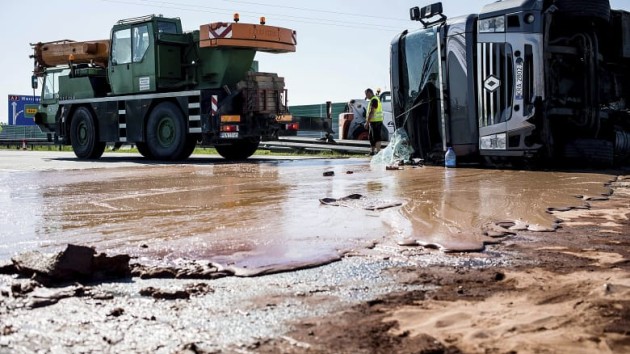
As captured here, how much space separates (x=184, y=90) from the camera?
15039mm

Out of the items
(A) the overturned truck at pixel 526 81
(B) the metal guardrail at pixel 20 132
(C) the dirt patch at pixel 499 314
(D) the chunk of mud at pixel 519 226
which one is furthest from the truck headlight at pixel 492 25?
(B) the metal guardrail at pixel 20 132

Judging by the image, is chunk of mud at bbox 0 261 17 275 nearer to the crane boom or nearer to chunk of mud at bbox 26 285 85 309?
chunk of mud at bbox 26 285 85 309

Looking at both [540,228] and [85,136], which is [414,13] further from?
[85,136]

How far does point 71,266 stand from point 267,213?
97.3 inches

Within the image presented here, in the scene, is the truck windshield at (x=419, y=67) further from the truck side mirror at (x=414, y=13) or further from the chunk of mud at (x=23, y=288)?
the chunk of mud at (x=23, y=288)

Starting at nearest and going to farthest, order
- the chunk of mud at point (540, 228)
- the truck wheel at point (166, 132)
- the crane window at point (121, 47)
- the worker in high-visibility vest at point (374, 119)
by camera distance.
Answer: the chunk of mud at point (540, 228) → the truck wheel at point (166, 132) → the worker in high-visibility vest at point (374, 119) → the crane window at point (121, 47)

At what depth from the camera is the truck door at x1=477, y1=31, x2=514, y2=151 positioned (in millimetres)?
9789

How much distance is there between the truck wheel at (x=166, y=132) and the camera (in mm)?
14625

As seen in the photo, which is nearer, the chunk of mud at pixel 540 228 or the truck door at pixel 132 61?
the chunk of mud at pixel 540 228

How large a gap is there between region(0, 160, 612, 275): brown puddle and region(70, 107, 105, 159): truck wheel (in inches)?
304

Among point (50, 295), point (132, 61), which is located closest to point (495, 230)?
point (50, 295)

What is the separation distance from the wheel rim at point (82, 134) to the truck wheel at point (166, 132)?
8.31 feet

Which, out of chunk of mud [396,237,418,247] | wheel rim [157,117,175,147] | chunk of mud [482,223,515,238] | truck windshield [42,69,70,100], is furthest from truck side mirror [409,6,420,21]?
truck windshield [42,69,70,100]

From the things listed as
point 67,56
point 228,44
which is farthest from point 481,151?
point 67,56
